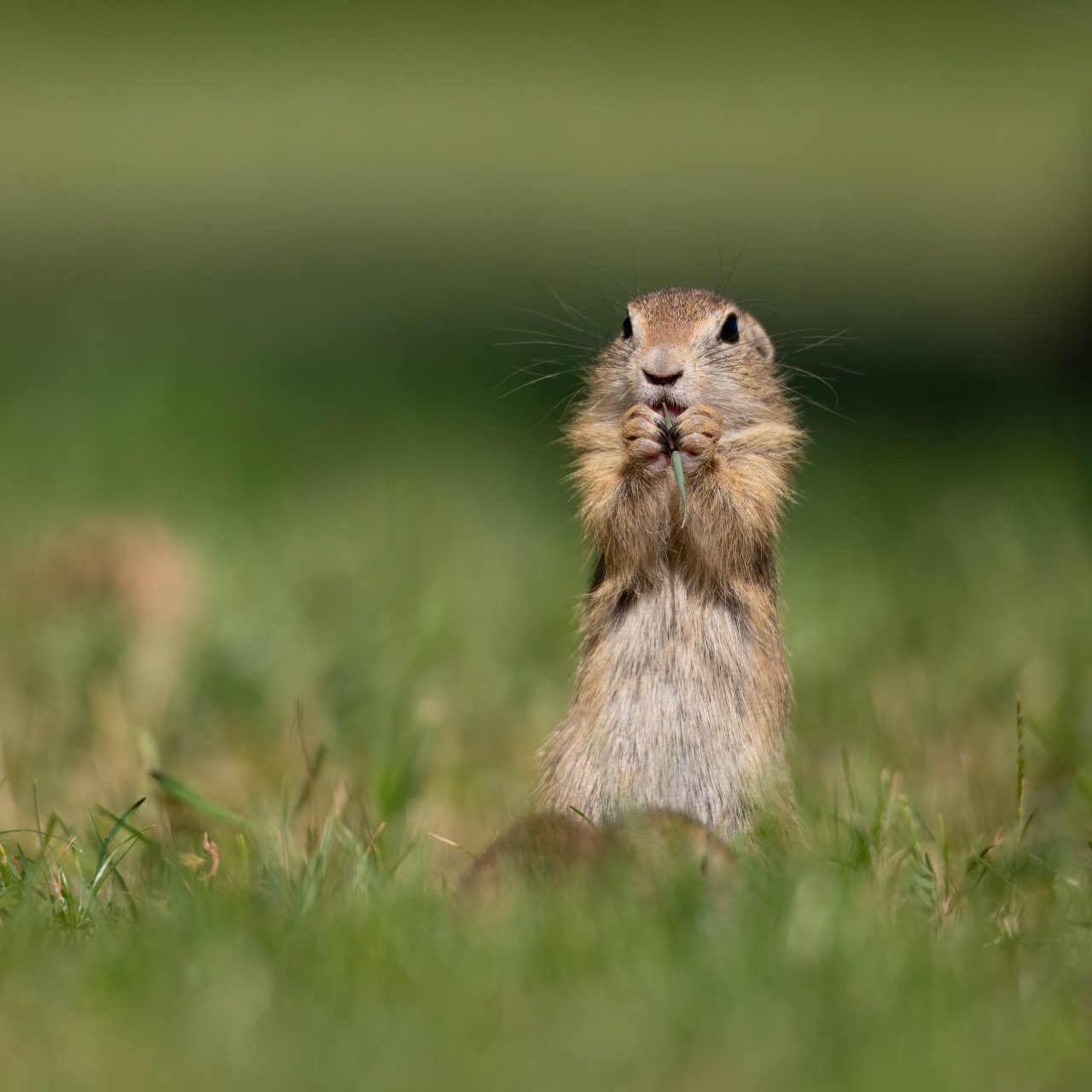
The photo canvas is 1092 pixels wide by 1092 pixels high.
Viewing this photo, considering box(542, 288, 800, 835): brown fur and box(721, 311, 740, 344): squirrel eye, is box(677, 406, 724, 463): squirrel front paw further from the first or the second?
box(721, 311, 740, 344): squirrel eye

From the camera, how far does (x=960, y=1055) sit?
2.31 meters

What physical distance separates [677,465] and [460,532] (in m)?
3.09

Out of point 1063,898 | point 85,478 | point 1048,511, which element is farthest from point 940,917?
point 85,478

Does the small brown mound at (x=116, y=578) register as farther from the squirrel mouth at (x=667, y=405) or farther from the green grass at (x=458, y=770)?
the squirrel mouth at (x=667, y=405)

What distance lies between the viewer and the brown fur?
3371 millimetres

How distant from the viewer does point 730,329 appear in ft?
13.1

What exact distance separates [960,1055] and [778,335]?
7.70ft

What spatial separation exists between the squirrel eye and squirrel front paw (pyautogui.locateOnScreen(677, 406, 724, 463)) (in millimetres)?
356

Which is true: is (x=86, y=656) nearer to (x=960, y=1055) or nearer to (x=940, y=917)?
(x=940, y=917)

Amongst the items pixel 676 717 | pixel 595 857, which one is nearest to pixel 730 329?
pixel 676 717

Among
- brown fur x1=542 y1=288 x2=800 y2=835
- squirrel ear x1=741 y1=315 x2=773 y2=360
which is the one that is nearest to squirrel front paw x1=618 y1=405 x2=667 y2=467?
brown fur x1=542 y1=288 x2=800 y2=835

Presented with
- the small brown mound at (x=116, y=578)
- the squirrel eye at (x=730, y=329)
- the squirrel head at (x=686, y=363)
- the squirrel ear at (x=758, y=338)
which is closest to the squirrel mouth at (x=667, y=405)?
the squirrel head at (x=686, y=363)

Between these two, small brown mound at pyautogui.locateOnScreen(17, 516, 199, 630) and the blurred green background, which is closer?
the blurred green background

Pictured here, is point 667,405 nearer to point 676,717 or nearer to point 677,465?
point 677,465
